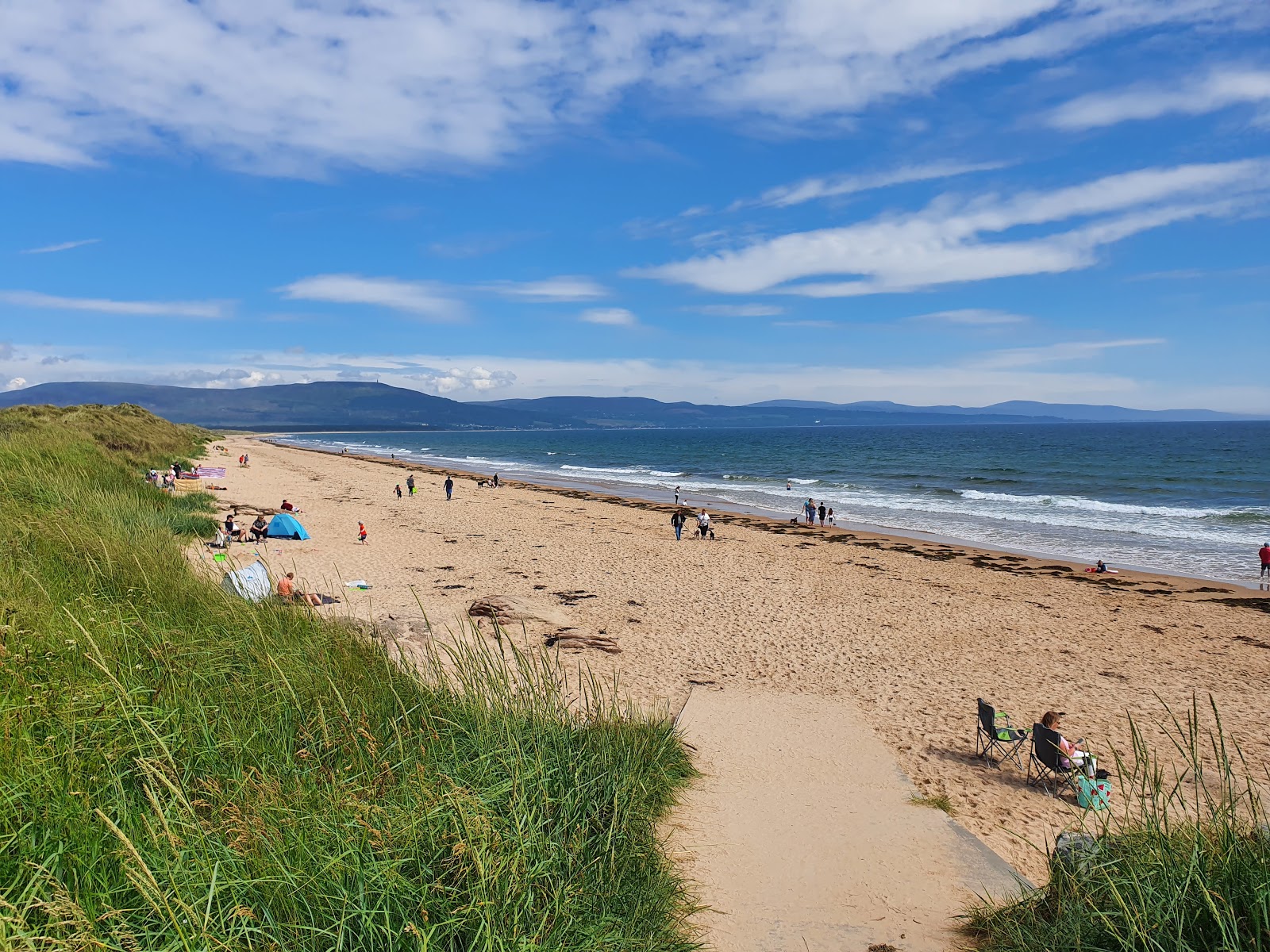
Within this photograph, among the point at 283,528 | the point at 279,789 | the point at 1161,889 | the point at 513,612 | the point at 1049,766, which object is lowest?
the point at 1049,766

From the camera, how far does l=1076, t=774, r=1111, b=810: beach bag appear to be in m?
5.43

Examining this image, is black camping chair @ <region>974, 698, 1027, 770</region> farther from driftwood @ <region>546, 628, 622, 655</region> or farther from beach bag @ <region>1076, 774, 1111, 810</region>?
driftwood @ <region>546, 628, 622, 655</region>

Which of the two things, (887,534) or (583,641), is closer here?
(583,641)

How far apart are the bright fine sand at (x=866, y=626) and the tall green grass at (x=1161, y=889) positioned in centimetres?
105

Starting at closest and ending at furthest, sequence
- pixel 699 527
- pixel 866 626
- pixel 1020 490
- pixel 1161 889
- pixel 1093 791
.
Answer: pixel 1161 889 → pixel 1093 791 → pixel 866 626 → pixel 699 527 → pixel 1020 490

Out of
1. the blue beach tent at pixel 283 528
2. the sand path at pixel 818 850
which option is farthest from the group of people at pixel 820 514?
the sand path at pixel 818 850

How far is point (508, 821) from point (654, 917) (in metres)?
0.97

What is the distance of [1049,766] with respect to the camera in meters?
6.59

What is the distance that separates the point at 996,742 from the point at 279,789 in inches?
284

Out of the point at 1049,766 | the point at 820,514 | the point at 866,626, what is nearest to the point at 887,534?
the point at 820,514

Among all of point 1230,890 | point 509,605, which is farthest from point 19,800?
point 509,605

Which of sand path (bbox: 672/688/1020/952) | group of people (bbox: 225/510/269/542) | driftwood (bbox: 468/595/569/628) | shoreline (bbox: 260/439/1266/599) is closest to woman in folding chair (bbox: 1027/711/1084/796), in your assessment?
sand path (bbox: 672/688/1020/952)

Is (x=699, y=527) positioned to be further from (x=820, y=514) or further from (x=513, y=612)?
(x=513, y=612)

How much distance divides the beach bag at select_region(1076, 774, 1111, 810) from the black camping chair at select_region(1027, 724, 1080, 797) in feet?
0.49
